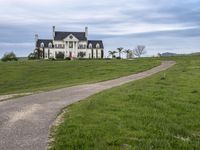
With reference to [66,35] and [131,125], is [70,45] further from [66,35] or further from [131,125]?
[131,125]

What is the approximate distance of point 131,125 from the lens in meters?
14.2

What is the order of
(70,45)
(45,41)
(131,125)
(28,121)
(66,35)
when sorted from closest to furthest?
(131,125) < (28,121) < (70,45) < (45,41) < (66,35)

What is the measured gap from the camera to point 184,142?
1223 cm

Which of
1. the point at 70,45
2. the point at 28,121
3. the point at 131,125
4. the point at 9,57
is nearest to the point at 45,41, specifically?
the point at 70,45

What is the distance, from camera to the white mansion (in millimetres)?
140375

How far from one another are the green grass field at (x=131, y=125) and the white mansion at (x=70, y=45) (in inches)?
4710

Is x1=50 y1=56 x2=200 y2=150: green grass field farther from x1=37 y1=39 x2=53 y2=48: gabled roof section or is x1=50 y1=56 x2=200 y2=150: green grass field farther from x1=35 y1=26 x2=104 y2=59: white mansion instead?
x1=37 y1=39 x2=53 y2=48: gabled roof section

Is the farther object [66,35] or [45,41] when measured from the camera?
[66,35]

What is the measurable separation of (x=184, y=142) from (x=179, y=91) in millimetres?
14100

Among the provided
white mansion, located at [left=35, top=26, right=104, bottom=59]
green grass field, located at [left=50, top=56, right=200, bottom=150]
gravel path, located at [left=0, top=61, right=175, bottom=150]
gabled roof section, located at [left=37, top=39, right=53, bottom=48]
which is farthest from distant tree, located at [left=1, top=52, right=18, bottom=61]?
green grass field, located at [left=50, top=56, right=200, bottom=150]

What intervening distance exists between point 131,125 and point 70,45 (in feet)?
420

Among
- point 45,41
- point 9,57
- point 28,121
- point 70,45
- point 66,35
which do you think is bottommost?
point 9,57

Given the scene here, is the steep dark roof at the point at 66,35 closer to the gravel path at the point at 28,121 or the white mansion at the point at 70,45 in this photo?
the white mansion at the point at 70,45

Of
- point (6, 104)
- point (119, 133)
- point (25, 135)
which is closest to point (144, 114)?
point (119, 133)
